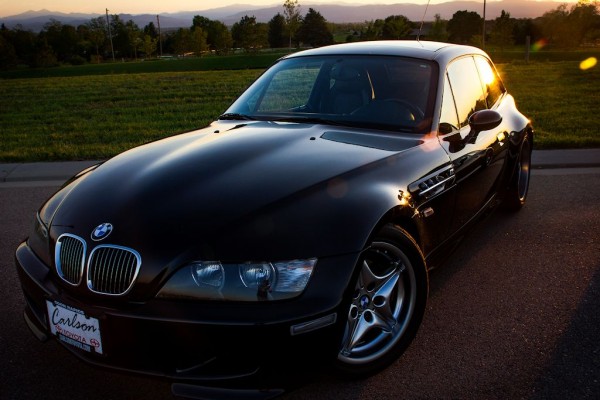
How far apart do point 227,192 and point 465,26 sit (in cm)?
7270

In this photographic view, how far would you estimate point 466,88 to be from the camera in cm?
428

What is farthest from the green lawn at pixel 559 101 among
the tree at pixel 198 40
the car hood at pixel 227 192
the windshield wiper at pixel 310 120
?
the tree at pixel 198 40

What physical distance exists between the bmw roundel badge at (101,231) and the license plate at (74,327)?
0.32m

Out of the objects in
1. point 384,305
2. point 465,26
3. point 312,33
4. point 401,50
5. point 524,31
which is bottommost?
point 384,305

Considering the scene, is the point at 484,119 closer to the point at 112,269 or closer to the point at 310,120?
the point at 310,120

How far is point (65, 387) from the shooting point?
9.20ft

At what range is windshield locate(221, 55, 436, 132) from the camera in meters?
3.76

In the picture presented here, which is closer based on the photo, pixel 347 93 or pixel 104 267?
pixel 104 267

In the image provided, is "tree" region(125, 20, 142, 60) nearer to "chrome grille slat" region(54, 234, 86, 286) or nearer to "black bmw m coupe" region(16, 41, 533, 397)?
"black bmw m coupe" region(16, 41, 533, 397)

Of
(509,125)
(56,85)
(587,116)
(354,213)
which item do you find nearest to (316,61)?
(509,125)

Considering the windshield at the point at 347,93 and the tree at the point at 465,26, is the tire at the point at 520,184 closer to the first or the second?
the windshield at the point at 347,93

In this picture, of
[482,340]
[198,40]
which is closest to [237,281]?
[482,340]

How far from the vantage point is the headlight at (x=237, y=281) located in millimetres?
2273

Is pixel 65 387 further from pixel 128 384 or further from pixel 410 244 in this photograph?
pixel 410 244
